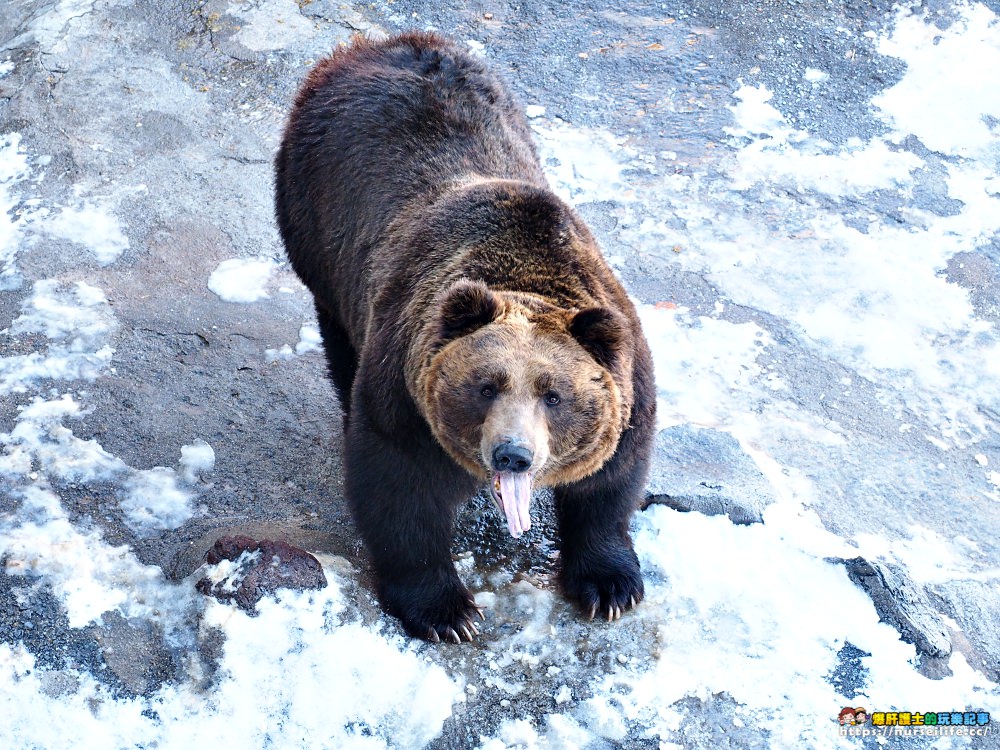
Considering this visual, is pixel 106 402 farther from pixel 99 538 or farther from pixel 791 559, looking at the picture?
pixel 791 559

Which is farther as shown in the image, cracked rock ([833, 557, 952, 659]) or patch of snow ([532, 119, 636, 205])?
patch of snow ([532, 119, 636, 205])

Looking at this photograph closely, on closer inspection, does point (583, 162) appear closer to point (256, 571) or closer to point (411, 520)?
point (411, 520)

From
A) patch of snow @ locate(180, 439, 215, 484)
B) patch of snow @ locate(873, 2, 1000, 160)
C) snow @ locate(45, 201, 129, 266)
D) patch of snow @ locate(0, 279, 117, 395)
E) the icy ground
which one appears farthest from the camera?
patch of snow @ locate(873, 2, 1000, 160)

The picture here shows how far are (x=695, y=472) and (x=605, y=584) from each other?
1.07 metres

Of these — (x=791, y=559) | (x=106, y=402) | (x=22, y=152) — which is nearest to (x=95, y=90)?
(x=22, y=152)

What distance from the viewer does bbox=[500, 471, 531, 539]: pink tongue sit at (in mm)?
3689

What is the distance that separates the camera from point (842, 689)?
13.2ft

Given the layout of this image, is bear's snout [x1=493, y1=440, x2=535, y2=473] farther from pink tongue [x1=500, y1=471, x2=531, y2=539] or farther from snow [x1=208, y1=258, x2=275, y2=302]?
snow [x1=208, y1=258, x2=275, y2=302]

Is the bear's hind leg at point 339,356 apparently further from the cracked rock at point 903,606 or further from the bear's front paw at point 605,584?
the cracked rock at point 903,606

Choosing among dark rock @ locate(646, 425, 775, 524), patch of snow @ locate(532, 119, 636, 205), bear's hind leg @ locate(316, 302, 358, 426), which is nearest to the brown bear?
bear's hind leg @ locate(316, 302, 358, 426)

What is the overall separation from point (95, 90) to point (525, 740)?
19.6ft

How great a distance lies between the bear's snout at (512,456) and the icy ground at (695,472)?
95cm

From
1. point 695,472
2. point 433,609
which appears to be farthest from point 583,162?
point 433,609

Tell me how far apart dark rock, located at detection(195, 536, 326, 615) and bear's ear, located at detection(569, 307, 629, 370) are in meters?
1.38
